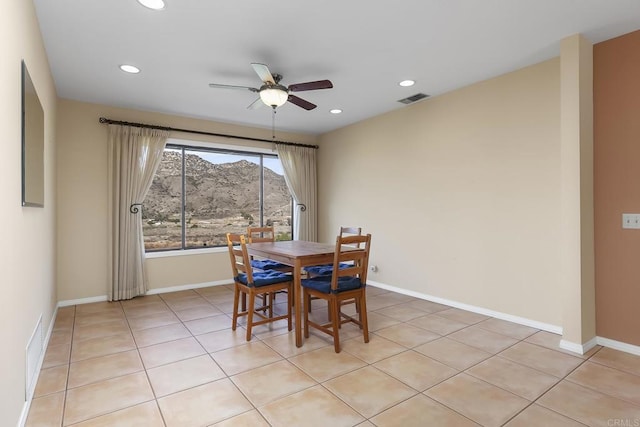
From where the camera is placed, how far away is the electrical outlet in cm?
255

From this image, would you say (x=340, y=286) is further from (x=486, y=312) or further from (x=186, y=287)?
(x=186, y=287)

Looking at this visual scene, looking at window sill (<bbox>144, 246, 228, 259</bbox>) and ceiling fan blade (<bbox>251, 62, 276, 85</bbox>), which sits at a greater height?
ceiling fan blade (<bbox>251, 62, 276, 85</bbox>)

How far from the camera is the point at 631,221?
8.47ft

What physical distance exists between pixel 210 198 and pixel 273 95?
2.75m

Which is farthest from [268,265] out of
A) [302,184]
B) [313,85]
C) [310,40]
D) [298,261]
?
[310,40]

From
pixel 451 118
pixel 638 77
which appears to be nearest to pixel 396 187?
pixel 451 118

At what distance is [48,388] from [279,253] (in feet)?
6.13

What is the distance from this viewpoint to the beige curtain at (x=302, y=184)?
565cm

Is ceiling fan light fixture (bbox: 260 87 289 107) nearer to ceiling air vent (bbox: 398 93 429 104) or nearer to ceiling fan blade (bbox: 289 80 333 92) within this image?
ceiling fan blade (bbox: 289 80 333 92)

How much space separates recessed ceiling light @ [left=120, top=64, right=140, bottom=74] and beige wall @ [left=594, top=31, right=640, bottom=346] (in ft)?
13.7

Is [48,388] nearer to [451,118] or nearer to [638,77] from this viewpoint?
[451,118]

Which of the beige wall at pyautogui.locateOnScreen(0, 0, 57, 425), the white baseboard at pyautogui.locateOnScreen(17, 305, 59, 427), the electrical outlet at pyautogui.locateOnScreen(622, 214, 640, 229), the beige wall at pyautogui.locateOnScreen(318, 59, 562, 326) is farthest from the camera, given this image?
the beige wall at pyautogui.locateOnScreen(318, 59, 562, 326)

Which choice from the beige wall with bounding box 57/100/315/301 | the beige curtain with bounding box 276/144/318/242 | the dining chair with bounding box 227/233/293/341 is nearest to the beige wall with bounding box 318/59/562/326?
the beige curtain with bounding box 276/144/318/242

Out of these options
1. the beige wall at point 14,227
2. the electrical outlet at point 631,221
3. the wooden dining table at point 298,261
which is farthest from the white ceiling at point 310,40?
the wooden dining table at point 298,261
